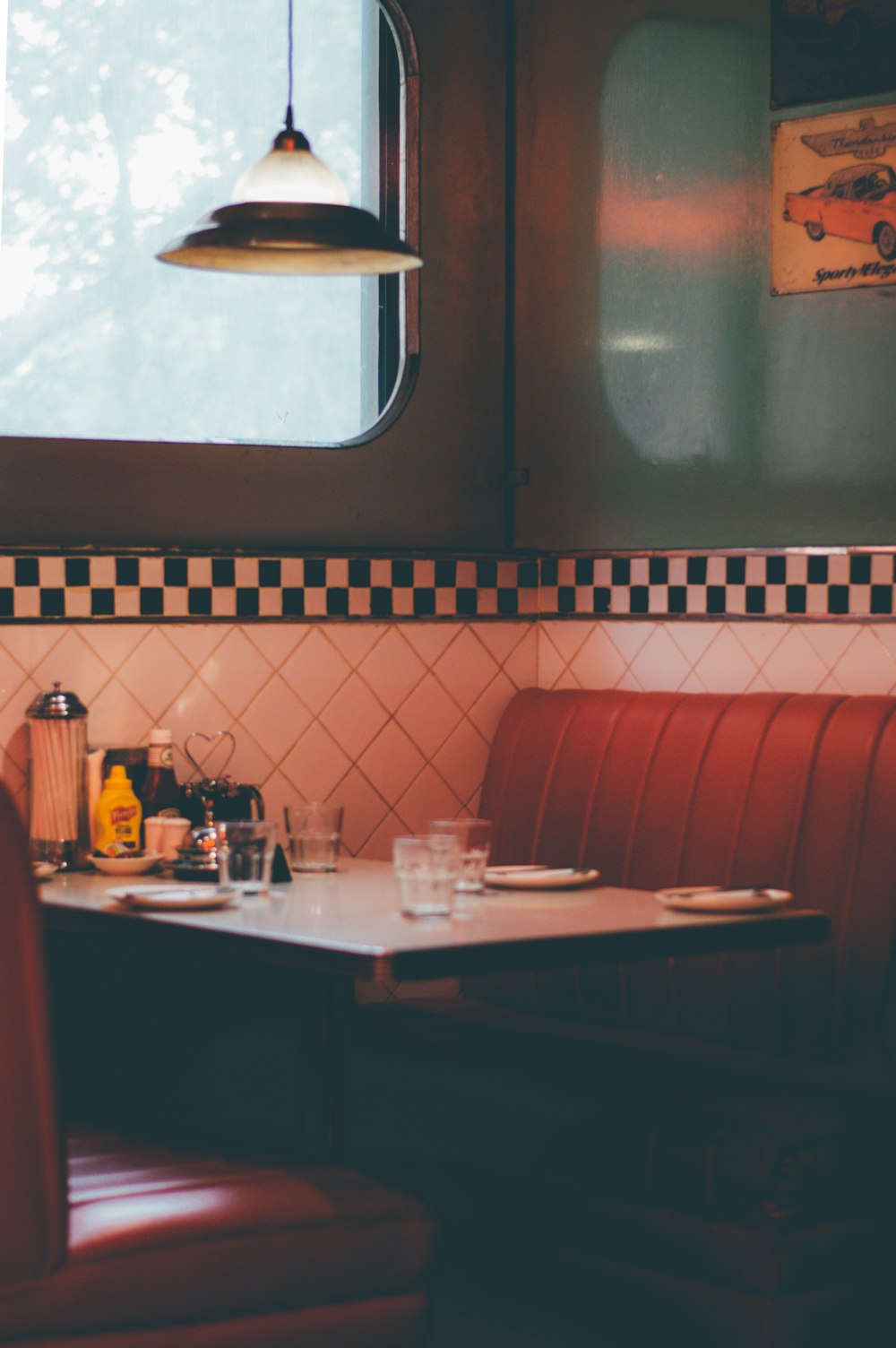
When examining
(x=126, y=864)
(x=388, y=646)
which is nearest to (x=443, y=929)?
(x=126, y=864)

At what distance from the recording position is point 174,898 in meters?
2.84

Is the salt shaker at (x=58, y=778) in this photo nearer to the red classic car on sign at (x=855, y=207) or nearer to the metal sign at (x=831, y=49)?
the red classic car on sign at (x=855, y=207)

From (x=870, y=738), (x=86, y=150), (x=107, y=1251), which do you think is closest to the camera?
(x=107, y=1251)

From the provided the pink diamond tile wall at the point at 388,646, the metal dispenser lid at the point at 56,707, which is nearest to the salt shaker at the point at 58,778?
the metal dispenser lid at the point at 56,707

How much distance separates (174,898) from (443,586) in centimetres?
171

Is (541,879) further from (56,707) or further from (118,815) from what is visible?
(56,707)

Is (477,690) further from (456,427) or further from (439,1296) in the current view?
(439,1296)

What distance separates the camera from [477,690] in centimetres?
445

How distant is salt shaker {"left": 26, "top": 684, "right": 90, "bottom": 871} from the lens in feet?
11.9

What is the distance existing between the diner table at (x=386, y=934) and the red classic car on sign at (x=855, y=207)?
163 centimetres

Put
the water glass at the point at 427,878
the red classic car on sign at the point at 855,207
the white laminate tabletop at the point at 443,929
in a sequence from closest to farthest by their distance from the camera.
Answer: the white laminate tabletop at the point at 443,929, the water glass at the point at 427,878, the red classic car on sign at the point at 855,207

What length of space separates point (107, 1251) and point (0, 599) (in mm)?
1793

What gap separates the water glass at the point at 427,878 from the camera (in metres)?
2.71

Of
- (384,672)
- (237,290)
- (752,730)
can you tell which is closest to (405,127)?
(237,290)
